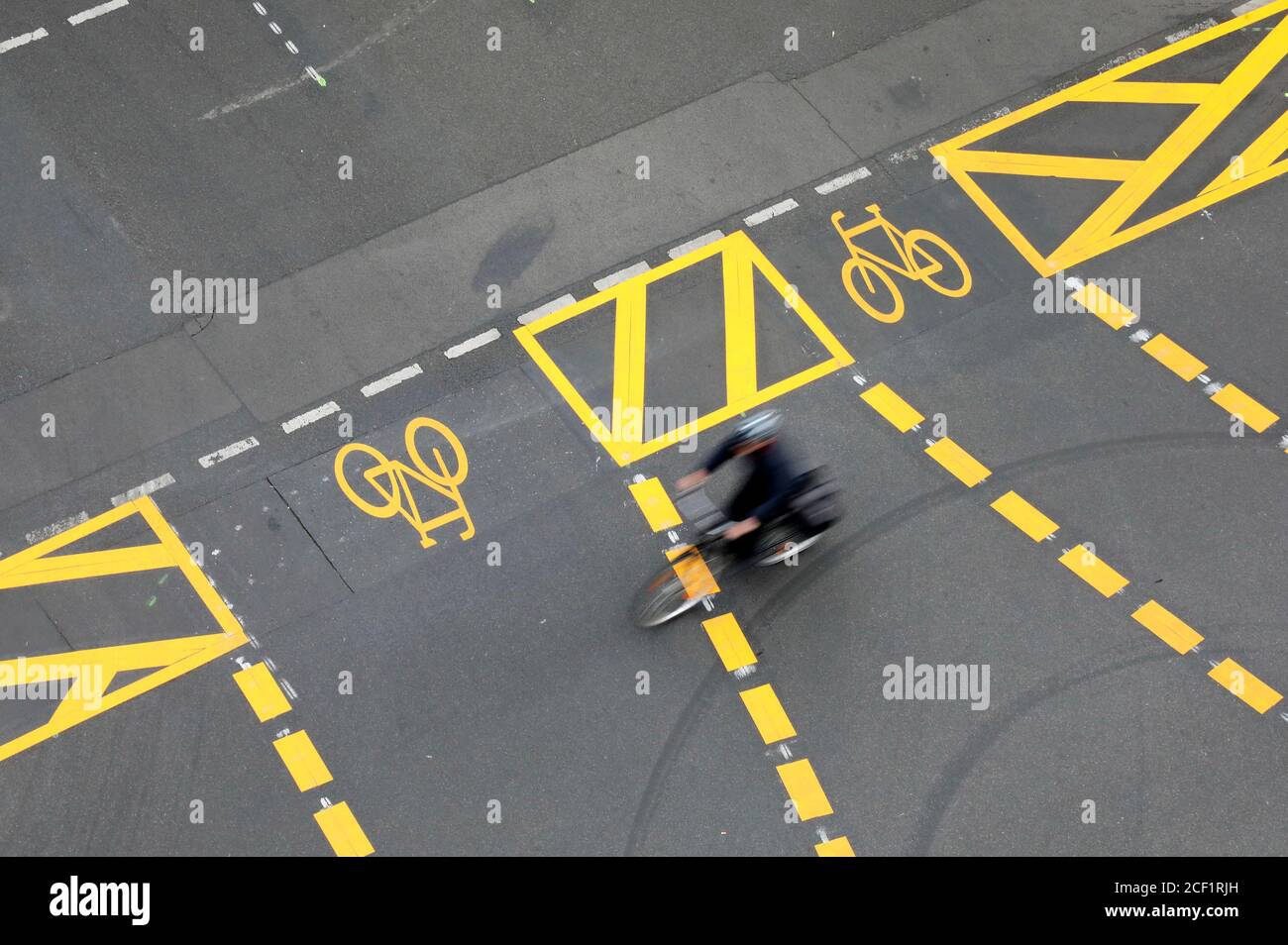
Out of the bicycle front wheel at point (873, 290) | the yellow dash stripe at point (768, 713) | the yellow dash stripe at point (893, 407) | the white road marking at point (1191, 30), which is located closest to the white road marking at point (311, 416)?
the yellow dash stripe at point (768, 713)

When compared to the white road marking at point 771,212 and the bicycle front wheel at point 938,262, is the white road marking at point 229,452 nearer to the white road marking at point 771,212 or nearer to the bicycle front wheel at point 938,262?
the white road marking at point 771,212

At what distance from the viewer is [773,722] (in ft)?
43.0

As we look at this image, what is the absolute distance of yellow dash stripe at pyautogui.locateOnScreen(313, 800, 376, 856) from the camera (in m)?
12.5

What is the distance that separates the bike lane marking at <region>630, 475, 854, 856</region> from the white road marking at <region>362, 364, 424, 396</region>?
348 centimetres

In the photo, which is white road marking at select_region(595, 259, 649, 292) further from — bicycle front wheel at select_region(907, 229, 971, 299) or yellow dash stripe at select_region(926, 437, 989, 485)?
yellow dash stripe at select_region(926, 437, 989, 485)

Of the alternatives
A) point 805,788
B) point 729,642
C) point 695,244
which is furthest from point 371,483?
point 805,788

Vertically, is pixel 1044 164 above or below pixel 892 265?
above

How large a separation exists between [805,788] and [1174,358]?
629 cm

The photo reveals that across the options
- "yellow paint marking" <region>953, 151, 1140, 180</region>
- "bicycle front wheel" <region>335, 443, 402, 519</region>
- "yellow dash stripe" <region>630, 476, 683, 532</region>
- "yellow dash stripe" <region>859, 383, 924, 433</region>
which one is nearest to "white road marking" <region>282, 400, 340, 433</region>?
"bicycle front wheel" <region>335, 443, 402, 519</region>

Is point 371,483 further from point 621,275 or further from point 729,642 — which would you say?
point 729,642

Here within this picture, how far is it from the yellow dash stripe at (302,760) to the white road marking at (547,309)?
5115 mm

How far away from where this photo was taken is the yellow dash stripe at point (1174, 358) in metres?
15.2

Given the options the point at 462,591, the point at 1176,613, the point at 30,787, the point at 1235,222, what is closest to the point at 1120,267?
the point at 1235,222

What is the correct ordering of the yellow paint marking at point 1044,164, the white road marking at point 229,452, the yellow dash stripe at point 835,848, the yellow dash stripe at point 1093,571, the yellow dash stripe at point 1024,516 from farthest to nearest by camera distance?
the yellow paint marking at point 1044,164 → the white road marking at point 229,452 → the yellow dash stripe at point 1024,516 → the yellow dash stripe at point 1093,571 → the yellow dash stripe at point 835,848
